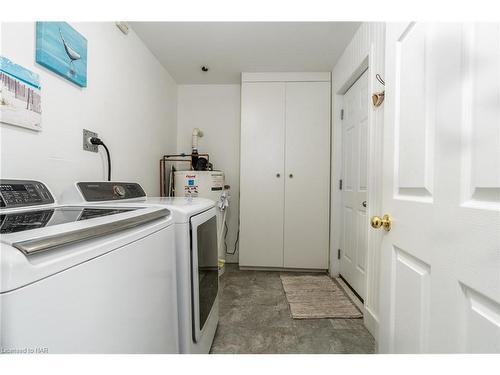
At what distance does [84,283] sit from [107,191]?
88 centimetres

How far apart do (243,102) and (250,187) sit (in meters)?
1.03

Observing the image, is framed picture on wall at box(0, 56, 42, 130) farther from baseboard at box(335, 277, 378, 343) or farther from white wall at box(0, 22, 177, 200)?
baseboard at box(335, 277, 378, 343)

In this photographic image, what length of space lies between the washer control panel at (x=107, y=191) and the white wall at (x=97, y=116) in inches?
8.0

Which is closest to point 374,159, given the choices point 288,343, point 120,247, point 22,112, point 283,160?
point 283,160

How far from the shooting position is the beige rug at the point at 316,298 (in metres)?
1.74

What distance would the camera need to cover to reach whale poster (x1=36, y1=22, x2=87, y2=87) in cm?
103

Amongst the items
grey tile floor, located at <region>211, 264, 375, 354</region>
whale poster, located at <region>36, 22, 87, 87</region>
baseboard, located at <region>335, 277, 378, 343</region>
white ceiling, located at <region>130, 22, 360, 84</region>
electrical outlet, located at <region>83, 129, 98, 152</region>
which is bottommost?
grey tile floor, located at <region>211, 264, 375, 354</region>

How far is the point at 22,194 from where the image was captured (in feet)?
2.85

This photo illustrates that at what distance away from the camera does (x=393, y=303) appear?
840 millimetres

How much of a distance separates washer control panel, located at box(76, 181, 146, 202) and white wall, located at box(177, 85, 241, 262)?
1.57m

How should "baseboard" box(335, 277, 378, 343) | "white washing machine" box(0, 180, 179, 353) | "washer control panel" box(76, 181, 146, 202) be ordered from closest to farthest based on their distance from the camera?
"white washing machine" box(0, 180, 179, 353) < "washer control panel" box(76, 181, 146, 202) < "baseboard" box(335, 277, 378, 343)

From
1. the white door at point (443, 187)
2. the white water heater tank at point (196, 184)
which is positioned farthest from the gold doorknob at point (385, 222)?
the white water heater tank at point (196, 184)

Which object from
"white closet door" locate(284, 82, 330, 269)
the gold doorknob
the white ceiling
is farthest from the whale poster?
"white closet door" locate(284, 82, 330, 269)

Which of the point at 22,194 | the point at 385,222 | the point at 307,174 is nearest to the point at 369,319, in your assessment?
the point at 385,222
